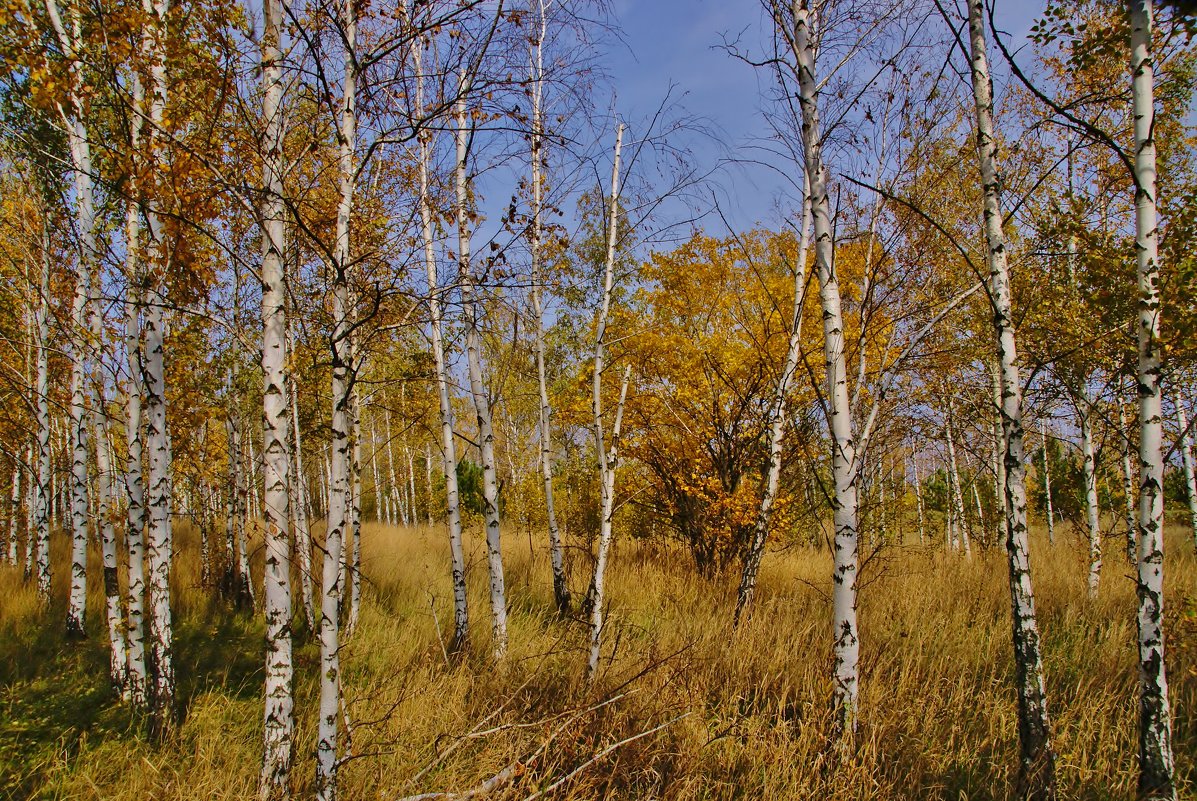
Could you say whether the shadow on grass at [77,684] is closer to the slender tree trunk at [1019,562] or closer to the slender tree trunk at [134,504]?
the slender tree trunk at [134,504]

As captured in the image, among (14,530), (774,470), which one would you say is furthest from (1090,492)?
(14,530)

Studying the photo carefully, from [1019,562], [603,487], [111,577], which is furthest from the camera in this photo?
[111,577]

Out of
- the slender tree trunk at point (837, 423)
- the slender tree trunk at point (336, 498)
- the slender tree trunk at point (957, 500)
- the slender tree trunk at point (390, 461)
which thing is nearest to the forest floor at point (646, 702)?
the slender tree trunk at point (336, 498)

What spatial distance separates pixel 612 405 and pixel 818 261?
4.92 meters

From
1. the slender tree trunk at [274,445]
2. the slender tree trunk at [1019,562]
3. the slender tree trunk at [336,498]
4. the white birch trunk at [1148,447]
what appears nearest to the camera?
the slender tree trunk at [336,498]

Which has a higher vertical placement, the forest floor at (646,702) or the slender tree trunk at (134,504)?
the slender tree trunk at (134,504)

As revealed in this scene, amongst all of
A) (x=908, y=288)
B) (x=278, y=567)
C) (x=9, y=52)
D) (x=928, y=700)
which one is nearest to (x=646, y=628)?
(x=928, y=700)

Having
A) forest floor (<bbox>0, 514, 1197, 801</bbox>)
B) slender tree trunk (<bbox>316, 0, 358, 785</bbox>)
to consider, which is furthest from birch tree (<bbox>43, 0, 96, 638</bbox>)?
slender tree trunk (<bbox>316, 0, 358, 785</bbox>)

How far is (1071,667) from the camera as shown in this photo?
4996 millimetres

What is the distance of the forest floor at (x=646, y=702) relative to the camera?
338cm

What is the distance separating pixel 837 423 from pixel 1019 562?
4.10 feet

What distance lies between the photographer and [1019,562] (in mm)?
3191

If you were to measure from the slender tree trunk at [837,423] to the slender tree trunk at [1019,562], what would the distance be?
84 centimetres

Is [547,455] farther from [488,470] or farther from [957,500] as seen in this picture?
[957,500]
